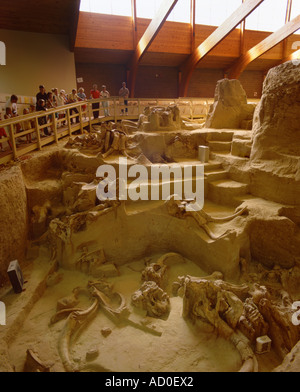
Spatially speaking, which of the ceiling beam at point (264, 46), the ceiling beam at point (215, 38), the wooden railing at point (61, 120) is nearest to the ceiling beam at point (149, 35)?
the wooden railing at point (61, 120)

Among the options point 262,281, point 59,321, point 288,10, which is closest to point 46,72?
point 59,321

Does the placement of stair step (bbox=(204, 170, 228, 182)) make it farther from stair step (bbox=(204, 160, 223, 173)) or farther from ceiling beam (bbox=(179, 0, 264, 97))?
ceiling beam (bbox=(179, 0, 264, 97))

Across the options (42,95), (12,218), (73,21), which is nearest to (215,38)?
(73,21)

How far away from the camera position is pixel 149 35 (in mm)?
11523

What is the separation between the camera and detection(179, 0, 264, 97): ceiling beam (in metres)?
10.6

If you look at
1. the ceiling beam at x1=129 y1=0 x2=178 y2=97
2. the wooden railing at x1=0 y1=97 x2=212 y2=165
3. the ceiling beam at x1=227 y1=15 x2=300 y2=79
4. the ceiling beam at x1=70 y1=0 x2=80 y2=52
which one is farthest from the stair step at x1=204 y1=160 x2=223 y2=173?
the ceiling beam at x1=227 y1=15 x2=300 y2=79

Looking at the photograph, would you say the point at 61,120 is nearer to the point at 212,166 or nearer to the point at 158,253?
the point at 212,166

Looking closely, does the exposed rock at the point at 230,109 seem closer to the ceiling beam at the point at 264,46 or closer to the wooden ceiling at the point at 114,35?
the ceiling beam at the point at 264,46

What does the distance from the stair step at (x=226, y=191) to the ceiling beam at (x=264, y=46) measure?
918 cm

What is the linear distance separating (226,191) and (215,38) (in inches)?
341

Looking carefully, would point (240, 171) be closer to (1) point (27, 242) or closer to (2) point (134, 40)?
(1) point (27, 242)

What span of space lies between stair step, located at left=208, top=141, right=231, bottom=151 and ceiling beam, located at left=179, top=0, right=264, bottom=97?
5.67 metres

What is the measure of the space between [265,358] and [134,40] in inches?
527

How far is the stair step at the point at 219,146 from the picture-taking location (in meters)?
8.74
